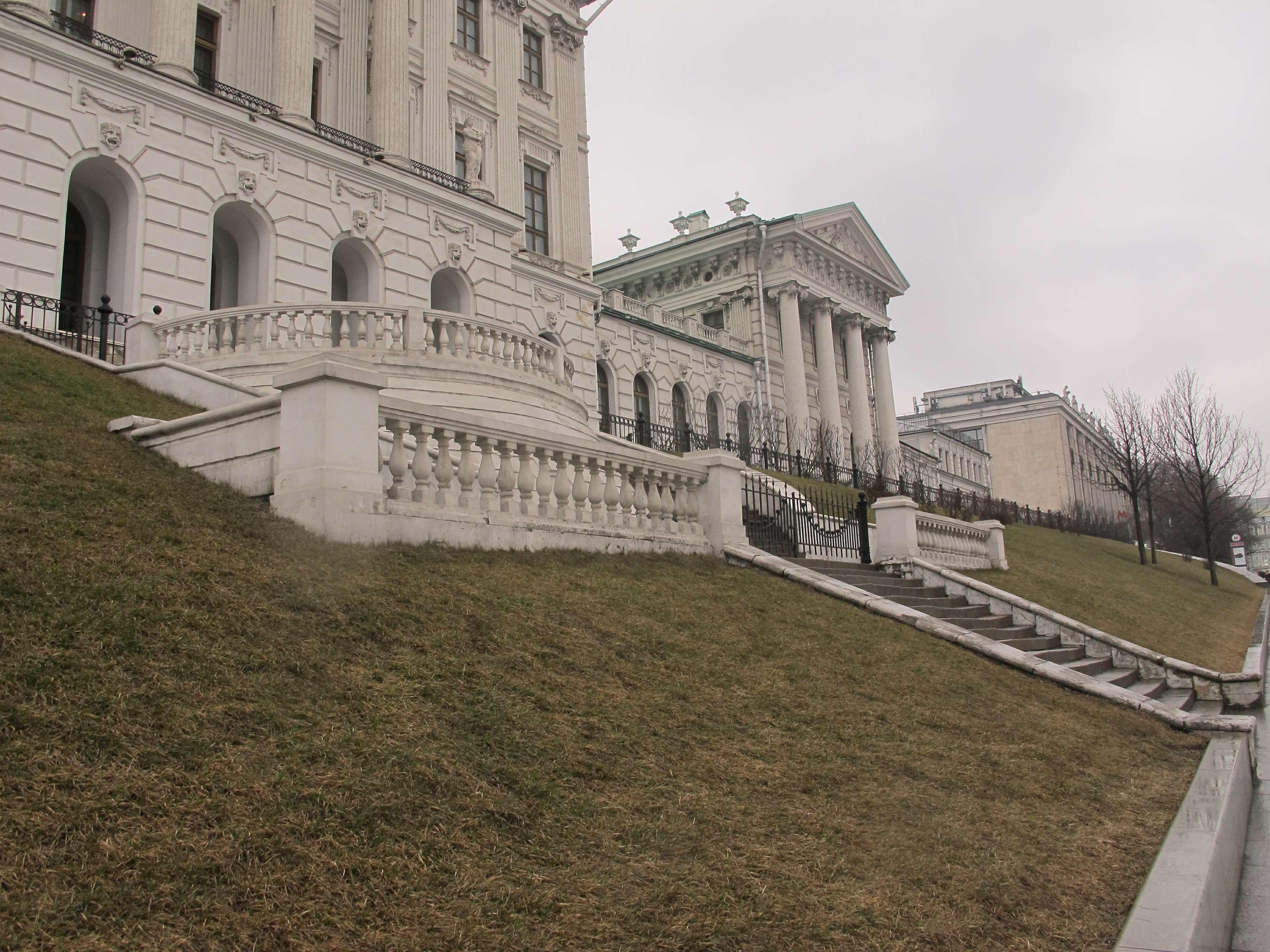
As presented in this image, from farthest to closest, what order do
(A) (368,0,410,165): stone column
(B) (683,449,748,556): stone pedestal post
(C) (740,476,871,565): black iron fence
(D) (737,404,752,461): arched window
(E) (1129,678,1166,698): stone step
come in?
(D) (737,404,752,461): arched window, (A) (368,0,410,165): stone column, (C) (740,476,871,565): black iron fence, (B) (683,449,748,556): stone pedestal post, (E) (1129,678,1166,698): stone step

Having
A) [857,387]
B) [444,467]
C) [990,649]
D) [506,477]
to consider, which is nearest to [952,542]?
[990,649]

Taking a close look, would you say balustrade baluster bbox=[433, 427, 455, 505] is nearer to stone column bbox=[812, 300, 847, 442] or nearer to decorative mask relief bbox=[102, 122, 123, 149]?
decorative mask relief bbox=[102, 122, 123, 149]

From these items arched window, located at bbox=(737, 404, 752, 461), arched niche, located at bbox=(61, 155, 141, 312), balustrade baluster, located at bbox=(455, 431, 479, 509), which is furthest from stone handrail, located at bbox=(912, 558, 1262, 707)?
arched window, located at bbox=(737, 404, 752, 461)

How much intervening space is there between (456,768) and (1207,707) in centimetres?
1164

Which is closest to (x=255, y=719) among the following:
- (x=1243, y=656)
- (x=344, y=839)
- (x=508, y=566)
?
(x=344, y=839)

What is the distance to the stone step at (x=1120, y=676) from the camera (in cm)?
1284

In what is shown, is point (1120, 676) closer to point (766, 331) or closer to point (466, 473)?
point (466, 473)

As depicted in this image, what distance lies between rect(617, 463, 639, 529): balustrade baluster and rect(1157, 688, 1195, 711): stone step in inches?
262

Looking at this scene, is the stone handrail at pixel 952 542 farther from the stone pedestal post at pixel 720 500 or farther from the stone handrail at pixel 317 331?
the stone handrail at pixel 317 331

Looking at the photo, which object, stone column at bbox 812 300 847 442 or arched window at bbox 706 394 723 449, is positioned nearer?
arched window at bbox 706 394 723 449

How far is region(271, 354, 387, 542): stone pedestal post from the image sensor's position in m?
7.78

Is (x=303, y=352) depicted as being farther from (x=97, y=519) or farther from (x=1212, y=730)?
(x=1212, y=730)

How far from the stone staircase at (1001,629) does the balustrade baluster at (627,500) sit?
2624 millimetres

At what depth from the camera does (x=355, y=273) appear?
1029 inches
